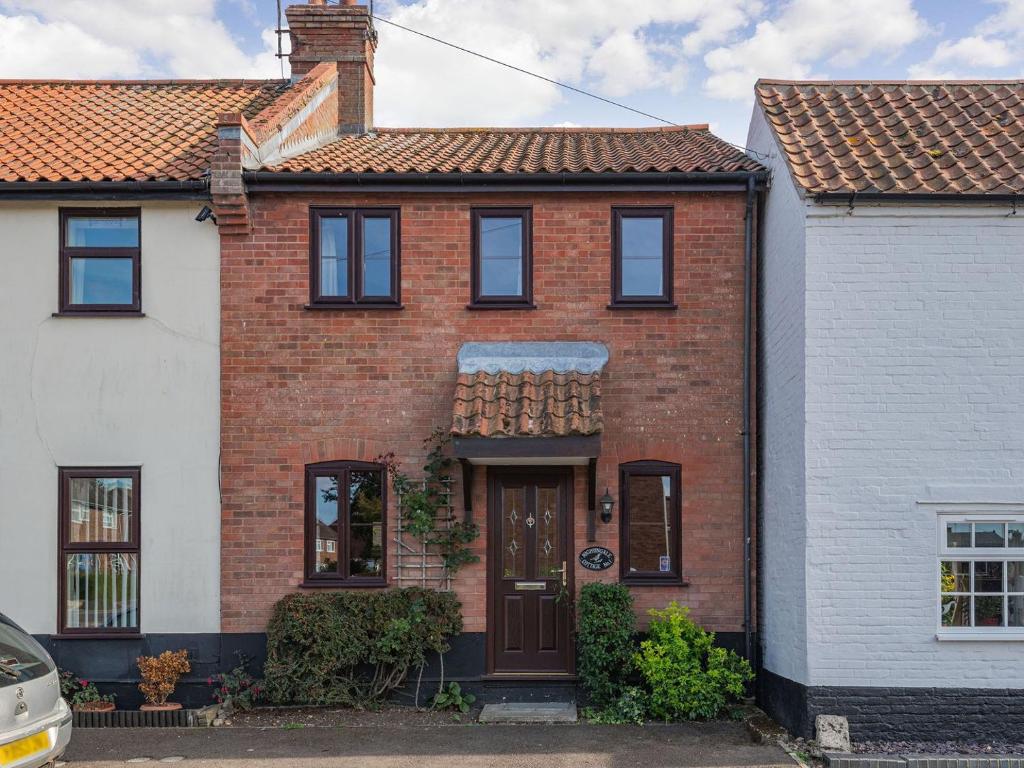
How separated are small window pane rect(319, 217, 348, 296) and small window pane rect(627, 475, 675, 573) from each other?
155 inches

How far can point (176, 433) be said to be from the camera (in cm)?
1105

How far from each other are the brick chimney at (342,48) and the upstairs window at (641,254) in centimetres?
467

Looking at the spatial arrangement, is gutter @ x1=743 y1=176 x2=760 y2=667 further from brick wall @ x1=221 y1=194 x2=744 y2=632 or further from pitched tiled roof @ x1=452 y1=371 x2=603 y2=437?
pitched tiled roof @ x1=452 y1=371 x2=603 y2=437

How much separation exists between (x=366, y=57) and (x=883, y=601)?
992 cm

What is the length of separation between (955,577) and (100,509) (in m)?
8.76

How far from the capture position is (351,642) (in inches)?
415

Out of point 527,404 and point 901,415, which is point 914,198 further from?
point 527,404

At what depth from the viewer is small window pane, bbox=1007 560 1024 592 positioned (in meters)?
9.26

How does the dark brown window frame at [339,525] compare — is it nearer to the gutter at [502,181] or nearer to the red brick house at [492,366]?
the red brick house at [492,366]

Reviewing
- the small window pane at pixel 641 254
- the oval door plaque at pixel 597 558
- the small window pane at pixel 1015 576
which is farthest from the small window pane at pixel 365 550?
the small window pane at pixel 1015 576

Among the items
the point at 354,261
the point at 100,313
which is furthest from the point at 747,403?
the point at 100,313

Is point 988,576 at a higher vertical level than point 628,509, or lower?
lower

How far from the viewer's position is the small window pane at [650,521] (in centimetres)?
1101

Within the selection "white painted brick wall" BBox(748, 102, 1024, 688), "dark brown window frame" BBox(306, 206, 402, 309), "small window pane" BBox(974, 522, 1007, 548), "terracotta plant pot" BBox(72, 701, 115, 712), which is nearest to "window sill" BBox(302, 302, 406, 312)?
"dark brown window frame" BBox(306, 206, 402, 309)
